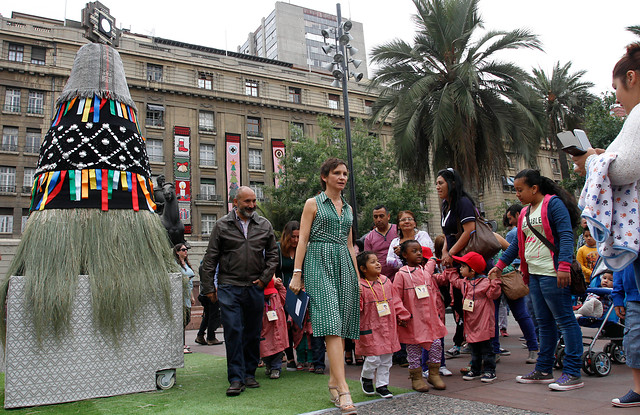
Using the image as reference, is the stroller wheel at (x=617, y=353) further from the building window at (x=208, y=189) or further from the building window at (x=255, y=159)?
the building window at (x=255, y=159)

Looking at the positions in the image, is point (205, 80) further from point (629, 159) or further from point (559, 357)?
point (629, 159)

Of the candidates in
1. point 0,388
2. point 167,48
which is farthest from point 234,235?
point 167,48

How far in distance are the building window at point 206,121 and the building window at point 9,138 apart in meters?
12.5

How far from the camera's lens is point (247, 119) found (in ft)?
128

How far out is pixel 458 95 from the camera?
1488cm

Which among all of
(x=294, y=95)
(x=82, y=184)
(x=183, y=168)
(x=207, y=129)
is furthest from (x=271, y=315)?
(x=294, y=95)

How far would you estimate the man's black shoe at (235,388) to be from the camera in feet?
13.6

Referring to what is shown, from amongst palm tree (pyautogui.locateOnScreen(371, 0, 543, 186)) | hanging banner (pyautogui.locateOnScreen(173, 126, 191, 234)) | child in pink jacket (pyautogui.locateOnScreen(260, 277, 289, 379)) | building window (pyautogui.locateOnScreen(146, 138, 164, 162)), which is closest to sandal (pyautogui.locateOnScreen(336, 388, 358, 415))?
child in pink jacket (pyautogui.locateOnScreen(260, 277, 289, 379))

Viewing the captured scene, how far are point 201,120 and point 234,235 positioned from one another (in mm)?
34388

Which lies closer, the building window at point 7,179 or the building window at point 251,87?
the building window at point 7,179

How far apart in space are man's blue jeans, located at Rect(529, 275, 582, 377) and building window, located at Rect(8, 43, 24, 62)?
38.2 metres

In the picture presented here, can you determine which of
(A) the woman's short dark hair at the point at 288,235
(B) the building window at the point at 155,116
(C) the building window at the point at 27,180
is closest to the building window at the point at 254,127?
(B) the building window at the point at 155,116

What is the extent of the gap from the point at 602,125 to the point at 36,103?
1350 inches

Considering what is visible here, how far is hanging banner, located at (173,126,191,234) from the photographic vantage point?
33.8 metres
